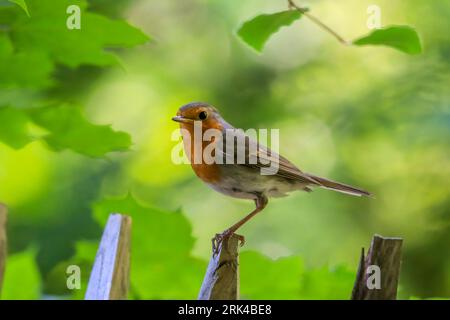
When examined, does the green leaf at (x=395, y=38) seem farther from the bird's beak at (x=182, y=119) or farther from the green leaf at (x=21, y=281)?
the green leaf at (x=21, y=281)

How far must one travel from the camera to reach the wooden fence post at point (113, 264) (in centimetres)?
89

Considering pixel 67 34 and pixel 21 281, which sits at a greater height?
pixel 67 34

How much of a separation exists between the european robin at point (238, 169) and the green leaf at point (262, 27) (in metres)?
0.16

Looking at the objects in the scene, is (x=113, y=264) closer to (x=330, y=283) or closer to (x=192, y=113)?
(x=192, y=113)

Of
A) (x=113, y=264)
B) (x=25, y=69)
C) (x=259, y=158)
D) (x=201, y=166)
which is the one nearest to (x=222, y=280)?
(x=113, y=264)

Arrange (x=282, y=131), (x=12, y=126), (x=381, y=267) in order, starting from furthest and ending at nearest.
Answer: (x=282, y=131) → (x=12, y=126) → (x=381, y=267)

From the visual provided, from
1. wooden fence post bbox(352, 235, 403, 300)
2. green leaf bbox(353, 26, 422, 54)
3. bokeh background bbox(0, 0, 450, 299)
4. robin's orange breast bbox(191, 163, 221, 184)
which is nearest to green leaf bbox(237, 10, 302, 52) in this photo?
green leaf bbox(353, 26, 422, 54)

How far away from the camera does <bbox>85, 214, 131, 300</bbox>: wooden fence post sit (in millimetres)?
888

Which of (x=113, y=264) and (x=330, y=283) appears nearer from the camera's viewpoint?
(x=113, y=264)

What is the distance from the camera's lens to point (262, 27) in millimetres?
1151

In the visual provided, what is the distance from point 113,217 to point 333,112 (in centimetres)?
191

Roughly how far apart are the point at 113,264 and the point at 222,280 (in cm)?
15

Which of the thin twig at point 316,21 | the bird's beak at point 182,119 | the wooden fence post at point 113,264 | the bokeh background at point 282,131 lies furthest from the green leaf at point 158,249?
the bokeh background at point 282,131

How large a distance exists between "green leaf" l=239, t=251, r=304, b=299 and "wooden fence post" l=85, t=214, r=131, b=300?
403 mm
